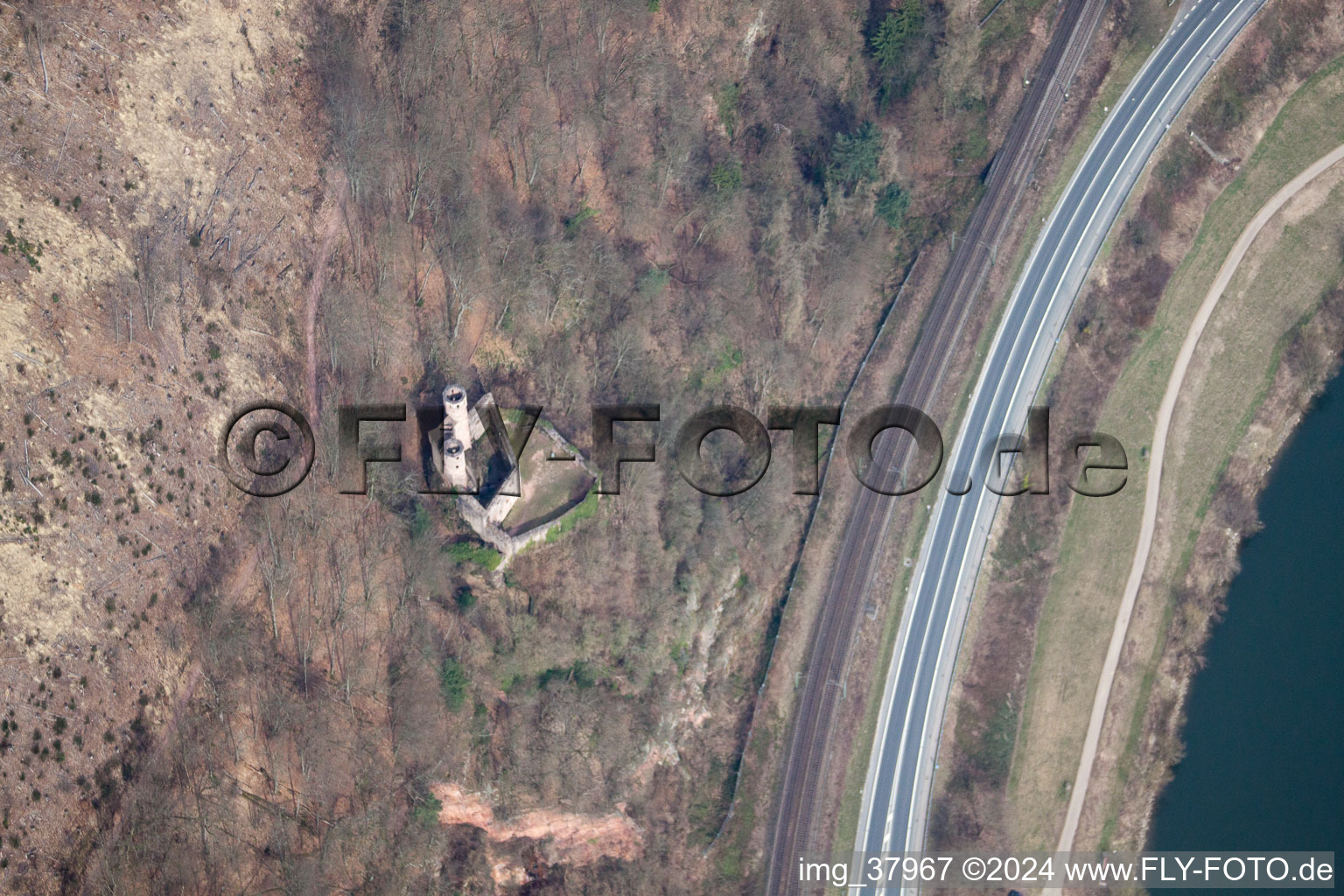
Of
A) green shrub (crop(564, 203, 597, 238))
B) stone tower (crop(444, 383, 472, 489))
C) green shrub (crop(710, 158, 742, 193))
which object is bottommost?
stone tower (crop(444, 383, 472, 489))

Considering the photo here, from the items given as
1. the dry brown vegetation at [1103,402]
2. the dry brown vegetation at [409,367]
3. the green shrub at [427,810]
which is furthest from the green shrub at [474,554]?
the dry brown vegetation at [1103,402]

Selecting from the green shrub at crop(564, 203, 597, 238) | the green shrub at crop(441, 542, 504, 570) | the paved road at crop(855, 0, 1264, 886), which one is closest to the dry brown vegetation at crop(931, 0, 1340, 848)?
the paved road at crop(855, 0, 1264, 886)

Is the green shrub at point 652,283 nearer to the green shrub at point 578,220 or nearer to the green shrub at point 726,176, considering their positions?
the green shrub at point 578,220

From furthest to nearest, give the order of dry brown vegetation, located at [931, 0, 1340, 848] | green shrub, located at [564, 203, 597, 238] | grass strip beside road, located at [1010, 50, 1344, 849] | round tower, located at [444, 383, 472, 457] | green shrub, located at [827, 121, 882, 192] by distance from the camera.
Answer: green shrub, located at [827, 121, 882, 192], grass strip beside road, located at [1010, 50, 1344, 849], green shrub, located at [564, 203, 597, 238], dry brown vegetation, located at [931, 0, 1340, 848], round tower, located at [444, 383, 472, 457]

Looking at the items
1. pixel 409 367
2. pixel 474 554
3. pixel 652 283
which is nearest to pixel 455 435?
pixel 474 554

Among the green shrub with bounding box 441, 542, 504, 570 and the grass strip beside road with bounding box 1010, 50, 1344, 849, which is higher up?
the grass strip beside road with bounding box 1010, 50, 1344, 849

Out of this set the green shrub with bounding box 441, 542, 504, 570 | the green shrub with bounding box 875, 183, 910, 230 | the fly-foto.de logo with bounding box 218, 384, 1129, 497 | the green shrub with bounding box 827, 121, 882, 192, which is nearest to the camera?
the fly-foto.de logo with bounding box 218, 384, 1129, 497

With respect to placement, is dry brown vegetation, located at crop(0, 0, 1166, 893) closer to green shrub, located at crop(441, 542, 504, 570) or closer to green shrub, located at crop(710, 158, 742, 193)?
green shrub, located at crop(710, 158, 742, 193)

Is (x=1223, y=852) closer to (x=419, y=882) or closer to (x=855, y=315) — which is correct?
(x=855, y=315)
